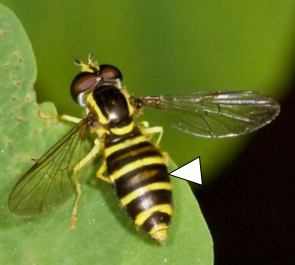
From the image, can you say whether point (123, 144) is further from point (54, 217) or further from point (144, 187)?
point (54, 217)

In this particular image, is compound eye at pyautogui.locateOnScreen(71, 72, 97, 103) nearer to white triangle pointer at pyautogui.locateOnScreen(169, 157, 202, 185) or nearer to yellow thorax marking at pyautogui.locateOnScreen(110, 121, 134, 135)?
yellow thorax marking at pyautogui.locateOnScreen(110, 121, 134, 135)

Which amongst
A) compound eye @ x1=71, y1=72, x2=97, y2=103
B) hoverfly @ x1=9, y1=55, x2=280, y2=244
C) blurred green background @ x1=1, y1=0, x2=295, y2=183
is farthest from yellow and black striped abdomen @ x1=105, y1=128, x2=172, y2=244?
blurred green background @ x1=1, y1=0, x2=295, y2=183

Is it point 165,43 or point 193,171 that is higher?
point 165,43

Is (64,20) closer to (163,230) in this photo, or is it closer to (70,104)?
(70,104)

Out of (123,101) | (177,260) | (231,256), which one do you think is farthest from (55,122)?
(231,256)

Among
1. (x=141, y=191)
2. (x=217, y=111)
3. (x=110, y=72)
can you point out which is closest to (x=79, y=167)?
(x=141, y=191)
